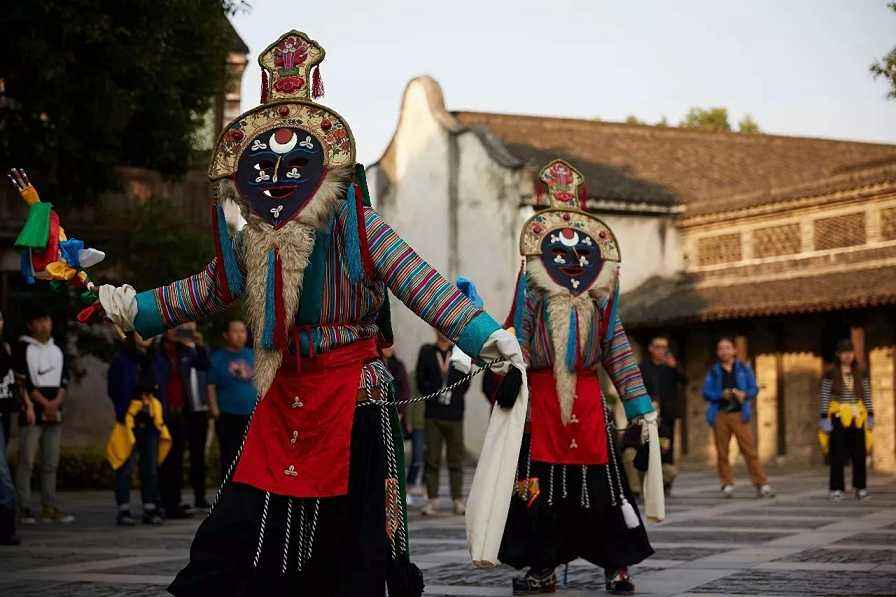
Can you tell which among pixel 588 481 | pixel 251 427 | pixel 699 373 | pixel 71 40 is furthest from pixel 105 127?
pixel 699 373

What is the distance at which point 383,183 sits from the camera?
3725 centimetres

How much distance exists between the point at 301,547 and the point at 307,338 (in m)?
0.83

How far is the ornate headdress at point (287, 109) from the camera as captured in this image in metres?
6.38

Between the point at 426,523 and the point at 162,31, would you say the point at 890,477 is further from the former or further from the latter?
the point at 162,31

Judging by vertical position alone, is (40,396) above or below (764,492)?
above

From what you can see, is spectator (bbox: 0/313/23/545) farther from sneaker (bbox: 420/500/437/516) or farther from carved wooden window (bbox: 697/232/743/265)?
carved wooden window (bbox: 697/232/743/265)

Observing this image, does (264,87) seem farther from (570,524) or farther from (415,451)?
(415,451)

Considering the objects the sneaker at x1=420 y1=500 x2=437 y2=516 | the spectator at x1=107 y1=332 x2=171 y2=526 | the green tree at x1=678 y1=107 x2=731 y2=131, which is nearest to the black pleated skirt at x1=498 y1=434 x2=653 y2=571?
the spectator at x1=107 y1=332 x2=171 y2=526

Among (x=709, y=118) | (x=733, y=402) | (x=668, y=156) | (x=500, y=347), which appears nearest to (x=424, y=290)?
(x=500, y=347)

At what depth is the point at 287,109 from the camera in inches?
254

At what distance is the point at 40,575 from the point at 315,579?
4.30m

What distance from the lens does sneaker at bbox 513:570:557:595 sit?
28.7ft

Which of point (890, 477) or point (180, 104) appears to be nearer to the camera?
point (180, 104)

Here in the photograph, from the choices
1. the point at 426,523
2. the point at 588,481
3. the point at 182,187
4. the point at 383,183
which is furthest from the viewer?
the point at 383,183
